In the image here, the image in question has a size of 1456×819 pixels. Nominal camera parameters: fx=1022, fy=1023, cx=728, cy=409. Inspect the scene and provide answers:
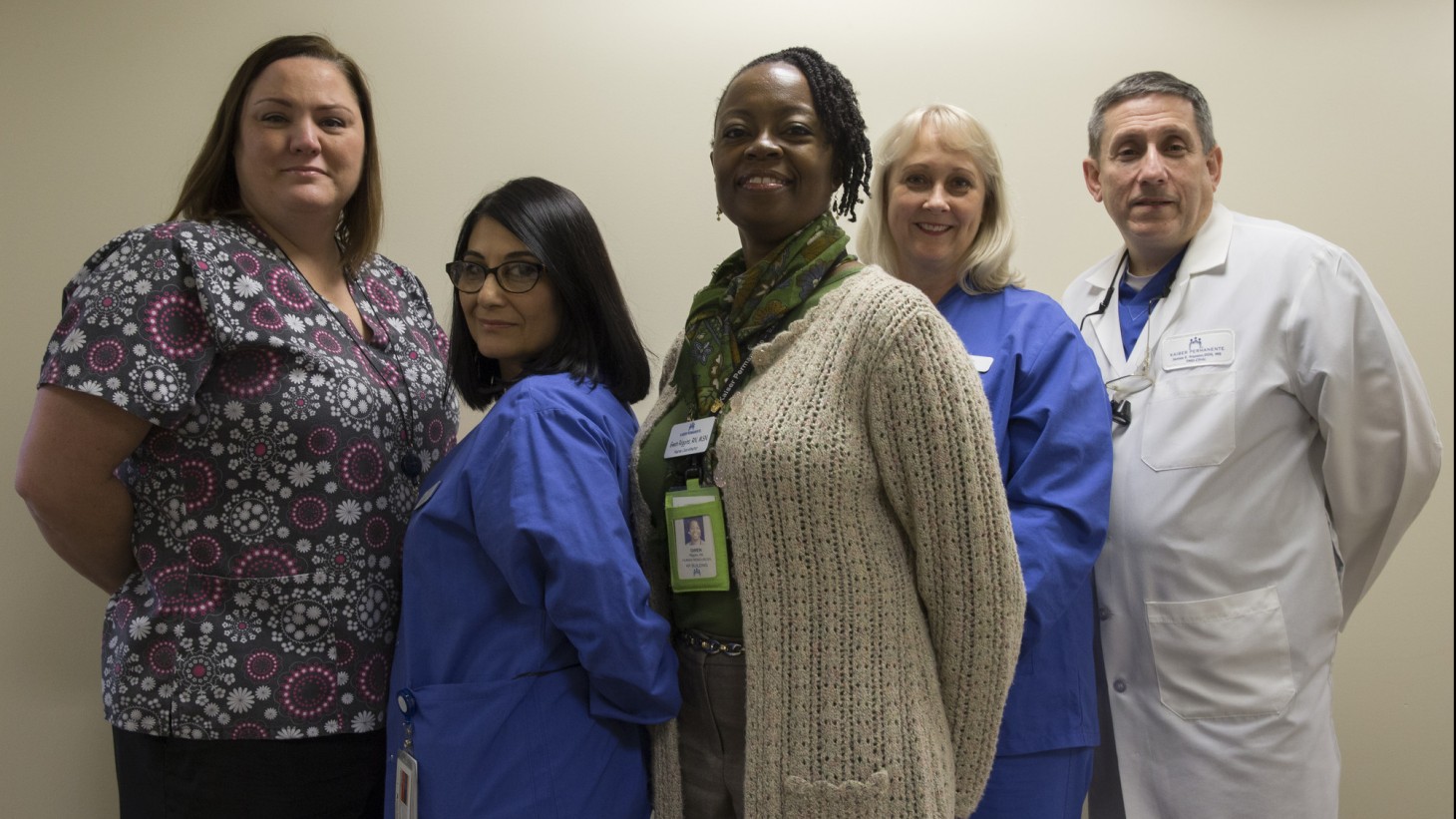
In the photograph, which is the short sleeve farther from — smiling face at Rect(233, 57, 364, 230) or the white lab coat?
the white lab coat

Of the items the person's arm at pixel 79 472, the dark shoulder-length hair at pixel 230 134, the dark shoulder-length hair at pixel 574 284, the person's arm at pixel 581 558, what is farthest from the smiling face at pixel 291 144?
the person's arm at pixel 581 558

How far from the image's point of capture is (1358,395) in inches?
76.9

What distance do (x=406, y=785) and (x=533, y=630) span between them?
291mm

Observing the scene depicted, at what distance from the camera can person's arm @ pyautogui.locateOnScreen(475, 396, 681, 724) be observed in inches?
53.2

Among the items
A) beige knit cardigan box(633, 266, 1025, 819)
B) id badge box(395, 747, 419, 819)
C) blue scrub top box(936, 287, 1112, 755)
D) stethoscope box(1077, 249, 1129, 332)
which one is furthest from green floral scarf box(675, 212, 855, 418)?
stethoscope box(1077, 249, 1129, 332)

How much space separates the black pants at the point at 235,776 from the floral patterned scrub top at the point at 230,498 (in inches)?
1.3

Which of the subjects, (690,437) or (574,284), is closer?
(690,437)

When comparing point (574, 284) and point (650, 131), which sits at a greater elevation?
point (650, 131)

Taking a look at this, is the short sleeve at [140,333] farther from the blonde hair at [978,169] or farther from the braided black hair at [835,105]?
the blonde hair at [978,169]

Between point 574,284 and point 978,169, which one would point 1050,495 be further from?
point 574,284

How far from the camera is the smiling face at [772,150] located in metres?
1.39

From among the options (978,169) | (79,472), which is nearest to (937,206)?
(978,169)

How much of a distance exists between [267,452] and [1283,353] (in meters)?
1.85

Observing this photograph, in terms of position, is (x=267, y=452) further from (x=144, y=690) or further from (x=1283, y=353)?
(x=1283, y=353)
